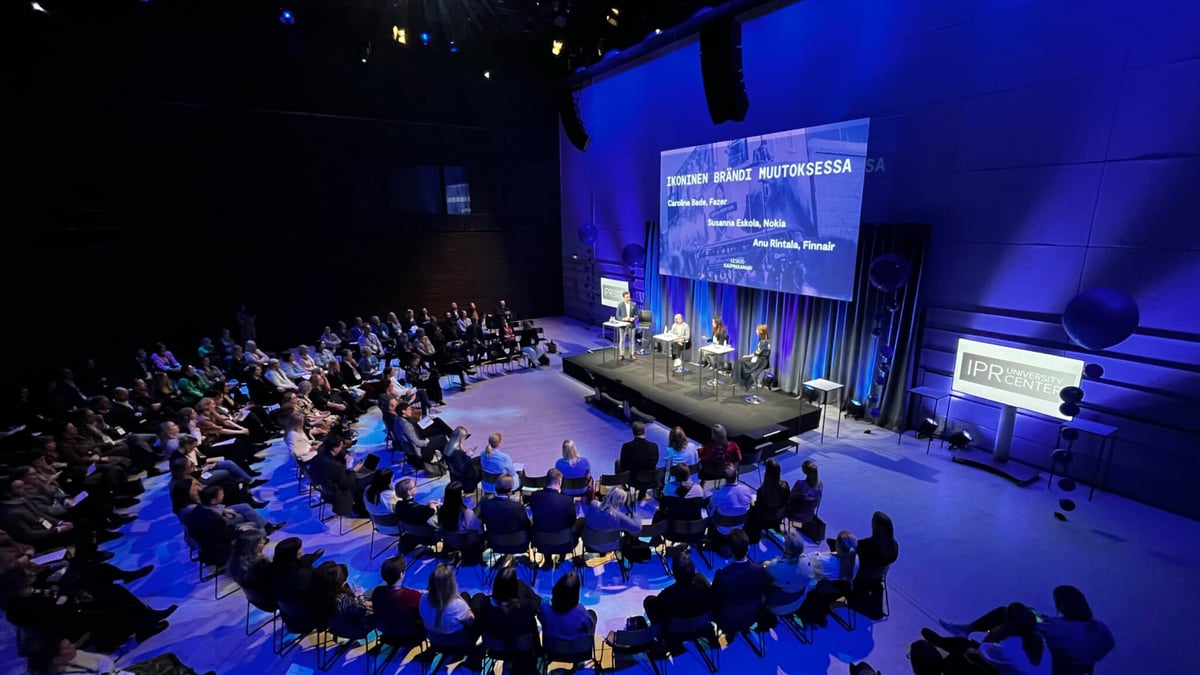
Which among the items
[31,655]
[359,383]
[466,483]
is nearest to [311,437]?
[359,383]

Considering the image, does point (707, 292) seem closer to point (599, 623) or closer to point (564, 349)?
point (564, 349)

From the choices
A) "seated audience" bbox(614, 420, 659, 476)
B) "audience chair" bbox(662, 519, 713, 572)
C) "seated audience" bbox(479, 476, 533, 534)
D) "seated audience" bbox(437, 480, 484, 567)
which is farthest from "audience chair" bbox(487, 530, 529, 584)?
"seated audience" bbox(614, 420, 659, 476)

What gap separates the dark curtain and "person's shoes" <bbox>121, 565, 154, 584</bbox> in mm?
8836

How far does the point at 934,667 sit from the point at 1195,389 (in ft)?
16.0

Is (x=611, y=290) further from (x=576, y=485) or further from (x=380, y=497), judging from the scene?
(x=380, y=497)

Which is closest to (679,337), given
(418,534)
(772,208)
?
(772,208)

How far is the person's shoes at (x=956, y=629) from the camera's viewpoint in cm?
352

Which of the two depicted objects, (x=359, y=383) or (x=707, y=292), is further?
(x=707, y=292)

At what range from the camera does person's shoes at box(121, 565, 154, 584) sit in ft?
14.9

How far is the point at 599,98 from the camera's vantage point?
13.4m

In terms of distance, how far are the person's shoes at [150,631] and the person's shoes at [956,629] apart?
5.89 meters

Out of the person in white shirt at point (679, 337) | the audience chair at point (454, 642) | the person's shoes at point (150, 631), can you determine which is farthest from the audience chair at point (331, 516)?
the person in white shirt at point (679, 337)

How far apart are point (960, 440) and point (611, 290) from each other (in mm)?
8704

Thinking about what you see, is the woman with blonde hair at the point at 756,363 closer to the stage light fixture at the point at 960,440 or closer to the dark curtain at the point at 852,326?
the dark curtain at the point at 852,326
